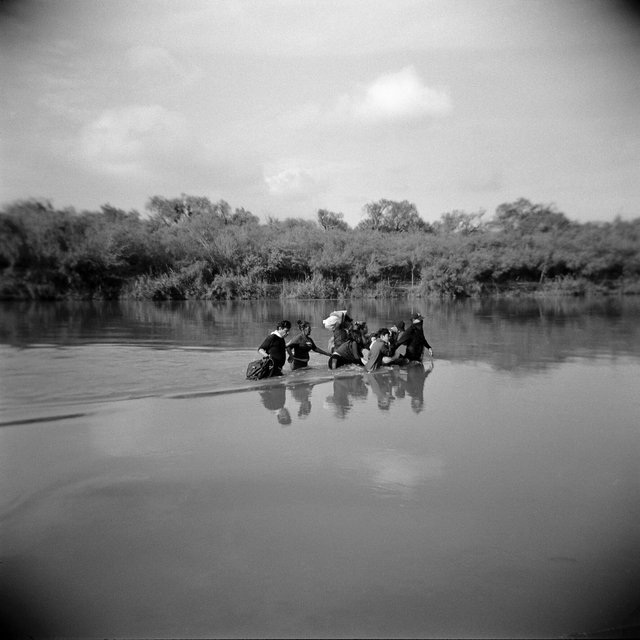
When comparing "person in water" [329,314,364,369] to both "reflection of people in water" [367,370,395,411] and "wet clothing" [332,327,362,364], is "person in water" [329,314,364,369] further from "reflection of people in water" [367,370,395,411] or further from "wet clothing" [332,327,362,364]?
"reflection of people in water" [367,370,395,411]

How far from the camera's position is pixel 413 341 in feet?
36.8

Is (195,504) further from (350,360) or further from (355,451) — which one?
(350,360)

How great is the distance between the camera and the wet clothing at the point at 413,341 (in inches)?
438

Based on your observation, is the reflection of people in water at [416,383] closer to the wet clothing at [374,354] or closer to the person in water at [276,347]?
the wet clothing at [374,354]

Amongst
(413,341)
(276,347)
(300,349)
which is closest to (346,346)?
(300,349)

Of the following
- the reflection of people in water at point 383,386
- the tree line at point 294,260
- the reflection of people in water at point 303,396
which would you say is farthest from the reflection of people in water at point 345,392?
the tree line at point 294,260

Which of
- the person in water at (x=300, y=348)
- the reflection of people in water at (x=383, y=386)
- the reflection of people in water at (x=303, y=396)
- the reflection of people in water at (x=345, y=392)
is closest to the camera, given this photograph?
the reflection of people in water at (x=303, y=396)

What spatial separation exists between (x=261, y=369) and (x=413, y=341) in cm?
336

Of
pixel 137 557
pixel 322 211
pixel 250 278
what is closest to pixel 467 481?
pixel 137 557

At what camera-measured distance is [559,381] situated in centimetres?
939

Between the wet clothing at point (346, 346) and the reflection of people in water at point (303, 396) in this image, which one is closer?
the reflection of people in water at point (303, 396)

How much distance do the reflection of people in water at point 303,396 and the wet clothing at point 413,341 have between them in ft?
8.67

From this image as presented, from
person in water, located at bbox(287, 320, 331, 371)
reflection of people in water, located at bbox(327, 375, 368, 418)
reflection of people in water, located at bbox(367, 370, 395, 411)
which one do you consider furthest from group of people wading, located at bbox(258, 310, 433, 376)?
reflection of people in water, located at bbox(327, 375, 368, 418)

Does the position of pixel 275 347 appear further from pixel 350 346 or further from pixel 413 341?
pixel 413 341
